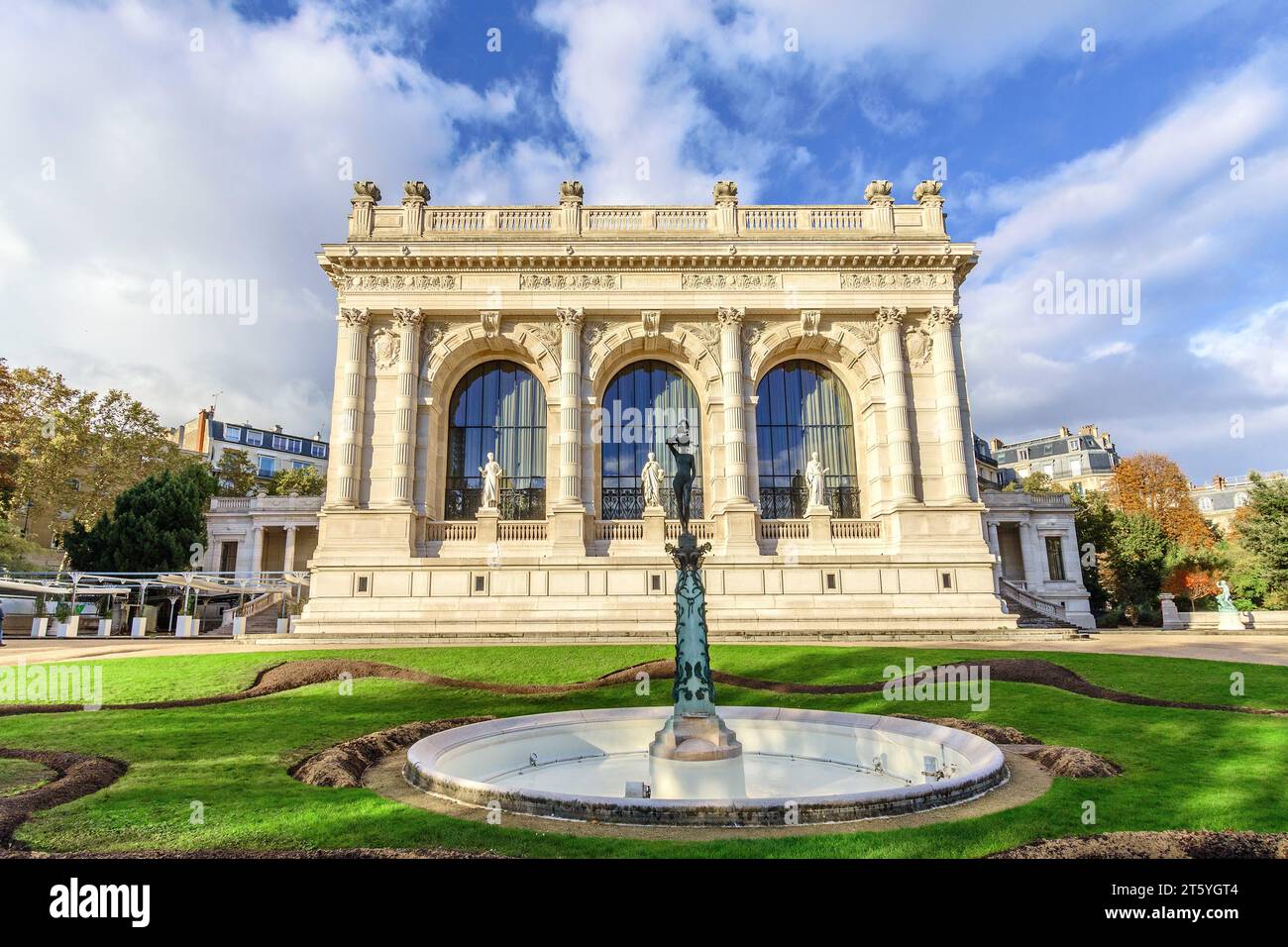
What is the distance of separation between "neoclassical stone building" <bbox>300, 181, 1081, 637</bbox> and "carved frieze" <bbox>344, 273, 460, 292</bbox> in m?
0.10

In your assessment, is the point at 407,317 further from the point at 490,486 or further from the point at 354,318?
the point at 490,486

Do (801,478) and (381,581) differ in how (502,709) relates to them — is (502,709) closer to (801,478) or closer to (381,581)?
(381,581)

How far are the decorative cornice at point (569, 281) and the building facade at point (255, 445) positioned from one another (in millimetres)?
53812

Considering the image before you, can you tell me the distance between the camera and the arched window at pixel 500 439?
107ft

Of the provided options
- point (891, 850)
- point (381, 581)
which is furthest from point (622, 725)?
point (381, 581)

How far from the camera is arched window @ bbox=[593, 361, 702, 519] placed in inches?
1273

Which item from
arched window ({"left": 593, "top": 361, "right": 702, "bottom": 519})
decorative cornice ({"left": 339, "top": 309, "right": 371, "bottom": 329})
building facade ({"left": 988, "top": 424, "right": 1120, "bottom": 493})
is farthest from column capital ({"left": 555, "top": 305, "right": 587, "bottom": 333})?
building facade ({"left": 988, "top": 424, "right": 1120, "bottom": 493})

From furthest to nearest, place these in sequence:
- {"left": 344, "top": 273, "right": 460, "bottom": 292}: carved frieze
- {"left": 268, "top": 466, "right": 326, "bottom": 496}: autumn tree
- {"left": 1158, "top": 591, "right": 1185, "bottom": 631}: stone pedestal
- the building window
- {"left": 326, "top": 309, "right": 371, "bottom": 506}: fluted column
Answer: {"left": 268, "top": 466, "right": 326, "bottom": 496}: autumn tree
the building window
{"left": 1158, "top": 591, "right": 1185, "bottom": 631}: stone pedestal
{"left": 344, "top": 273, "right": 460, "bottom": 292}: carved frieze
{"left": 326, "top": 309, "right": 371, "bottom": 506}: fluted column

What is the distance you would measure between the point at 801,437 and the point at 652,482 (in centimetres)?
835

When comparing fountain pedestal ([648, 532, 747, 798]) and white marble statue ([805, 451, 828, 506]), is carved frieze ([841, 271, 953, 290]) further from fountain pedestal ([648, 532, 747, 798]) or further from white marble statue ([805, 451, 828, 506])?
fountain pedestal ([648, 532, 747, 798])

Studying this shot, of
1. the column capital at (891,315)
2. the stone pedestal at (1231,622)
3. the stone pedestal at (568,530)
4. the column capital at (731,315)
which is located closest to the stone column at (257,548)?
the stone pedestal at (568,530)

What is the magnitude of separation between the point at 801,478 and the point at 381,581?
19.6 meters

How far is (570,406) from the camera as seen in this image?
101 ft

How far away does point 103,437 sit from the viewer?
45750mm
